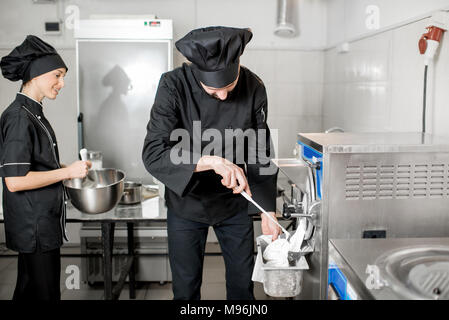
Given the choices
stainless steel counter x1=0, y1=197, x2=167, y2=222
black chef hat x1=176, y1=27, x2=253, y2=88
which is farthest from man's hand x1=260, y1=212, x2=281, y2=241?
stainless steel counter x1=0, y1=197, x2=167, y2=222

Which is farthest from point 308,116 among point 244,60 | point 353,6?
point 353,6

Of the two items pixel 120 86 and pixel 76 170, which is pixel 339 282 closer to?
pixel 76 170

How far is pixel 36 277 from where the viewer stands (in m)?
2.04

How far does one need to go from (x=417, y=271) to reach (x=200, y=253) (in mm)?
1038

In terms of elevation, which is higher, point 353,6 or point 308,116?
point 353,6

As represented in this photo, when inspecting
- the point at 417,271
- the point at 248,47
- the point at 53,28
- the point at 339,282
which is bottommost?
the point at 339,282

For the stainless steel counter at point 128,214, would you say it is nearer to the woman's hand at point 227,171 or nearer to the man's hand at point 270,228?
the man's hand at point 270,228

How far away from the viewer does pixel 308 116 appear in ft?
13.3

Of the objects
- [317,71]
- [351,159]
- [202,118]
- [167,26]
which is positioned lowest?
[351,159]

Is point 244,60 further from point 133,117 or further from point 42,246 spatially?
point 42,246

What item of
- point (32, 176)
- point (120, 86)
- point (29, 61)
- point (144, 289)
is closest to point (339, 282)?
point (32, 176)

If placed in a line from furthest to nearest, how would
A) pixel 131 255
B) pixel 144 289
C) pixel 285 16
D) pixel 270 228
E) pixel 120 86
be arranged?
1. pixel 285 16
2. pixel 120 86
3. pixel 144 289
4. pixel 131 255
5. pixel 270 228

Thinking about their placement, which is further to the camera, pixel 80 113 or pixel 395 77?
pixel 80 113

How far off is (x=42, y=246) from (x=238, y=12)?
2.82 metres
